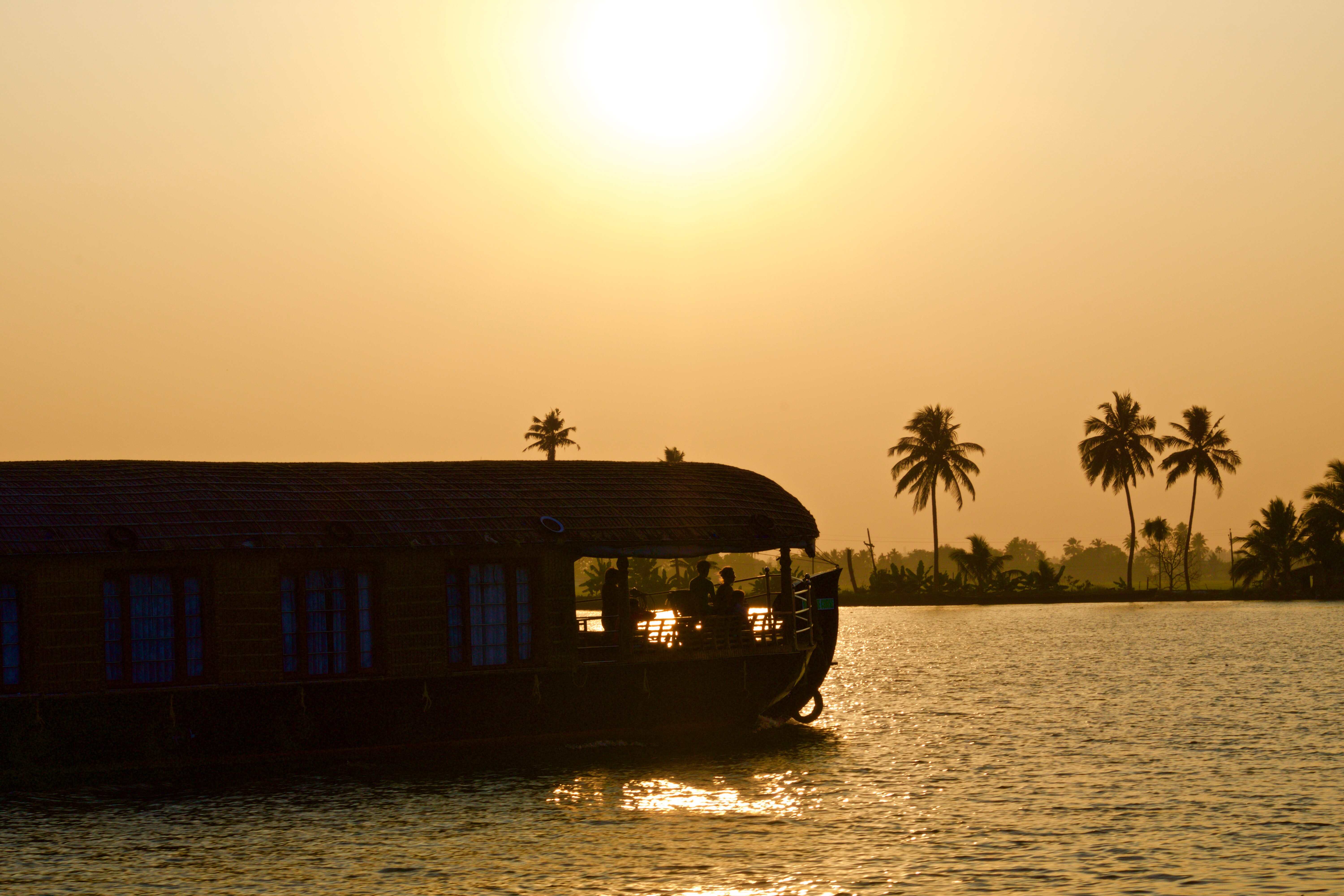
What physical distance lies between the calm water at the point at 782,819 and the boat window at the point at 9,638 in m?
1.60

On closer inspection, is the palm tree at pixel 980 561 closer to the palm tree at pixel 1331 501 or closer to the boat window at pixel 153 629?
the palm tree at pixel 1331 501

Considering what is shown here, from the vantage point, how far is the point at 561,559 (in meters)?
21.9

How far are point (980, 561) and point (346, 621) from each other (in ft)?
239

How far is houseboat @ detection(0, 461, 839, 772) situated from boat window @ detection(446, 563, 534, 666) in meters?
0.03

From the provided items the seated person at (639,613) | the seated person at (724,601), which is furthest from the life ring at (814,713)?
the seated person at (639,613)

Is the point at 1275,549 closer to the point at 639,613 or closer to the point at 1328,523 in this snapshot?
the point at 1328,523

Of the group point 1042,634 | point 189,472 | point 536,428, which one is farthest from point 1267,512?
point 189,472

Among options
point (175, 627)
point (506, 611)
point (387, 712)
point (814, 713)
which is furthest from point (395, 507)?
point (814, 713)

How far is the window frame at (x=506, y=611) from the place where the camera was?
69.8 feet

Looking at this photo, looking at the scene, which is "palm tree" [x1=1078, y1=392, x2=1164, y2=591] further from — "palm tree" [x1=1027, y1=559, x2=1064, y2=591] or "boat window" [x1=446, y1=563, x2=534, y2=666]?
"boat window" [x1=446, y1=563, x2=534, y2=666]

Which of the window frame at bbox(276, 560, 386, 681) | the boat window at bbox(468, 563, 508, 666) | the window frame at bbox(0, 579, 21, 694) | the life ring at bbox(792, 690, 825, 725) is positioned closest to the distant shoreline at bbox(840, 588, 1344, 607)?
the life ring at bbox(792, 690, 825, 725)

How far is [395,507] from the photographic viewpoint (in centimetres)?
2112

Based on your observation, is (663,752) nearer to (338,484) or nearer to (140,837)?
(338,484)

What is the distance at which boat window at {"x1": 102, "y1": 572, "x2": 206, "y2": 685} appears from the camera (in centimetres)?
1938
